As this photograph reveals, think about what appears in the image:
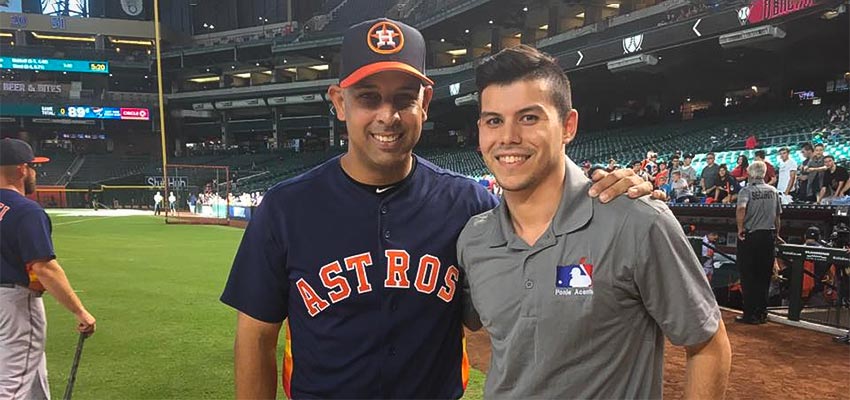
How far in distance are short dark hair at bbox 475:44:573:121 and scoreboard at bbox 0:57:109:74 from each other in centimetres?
5815

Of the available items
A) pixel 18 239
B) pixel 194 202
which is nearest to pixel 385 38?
pixel 18 239

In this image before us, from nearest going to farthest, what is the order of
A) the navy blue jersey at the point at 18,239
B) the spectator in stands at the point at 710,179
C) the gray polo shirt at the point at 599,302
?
the gray polo shirt at the point at 599,302
the navy blue jersey at the point at 18,239
the spectator in stands at the point at 710,179

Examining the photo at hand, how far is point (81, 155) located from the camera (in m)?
48.3

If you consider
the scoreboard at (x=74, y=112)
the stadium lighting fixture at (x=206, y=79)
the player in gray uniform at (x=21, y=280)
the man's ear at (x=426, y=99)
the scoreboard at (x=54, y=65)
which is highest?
the scoreboard at (x=54, y=65)

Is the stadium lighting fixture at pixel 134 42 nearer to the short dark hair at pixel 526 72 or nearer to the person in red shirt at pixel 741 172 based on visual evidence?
the person in red shirt at pixel 741 172

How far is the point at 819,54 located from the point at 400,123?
2363 cm

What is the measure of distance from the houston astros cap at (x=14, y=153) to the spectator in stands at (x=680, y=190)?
417 inches

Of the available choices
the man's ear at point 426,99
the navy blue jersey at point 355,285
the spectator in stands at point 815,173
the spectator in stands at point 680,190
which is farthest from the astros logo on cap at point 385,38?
the spectator in stands at point 680,190

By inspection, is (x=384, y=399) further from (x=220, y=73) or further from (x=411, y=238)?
(x=220, y=73)

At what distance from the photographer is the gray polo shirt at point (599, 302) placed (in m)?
1.50

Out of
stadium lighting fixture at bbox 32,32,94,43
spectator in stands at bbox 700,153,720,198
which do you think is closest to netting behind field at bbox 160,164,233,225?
spectator in stands at bbox 700,153,720,198

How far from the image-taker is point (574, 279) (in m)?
1.53

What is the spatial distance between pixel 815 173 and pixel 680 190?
7.69ft

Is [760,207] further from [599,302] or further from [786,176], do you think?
[599,302]
